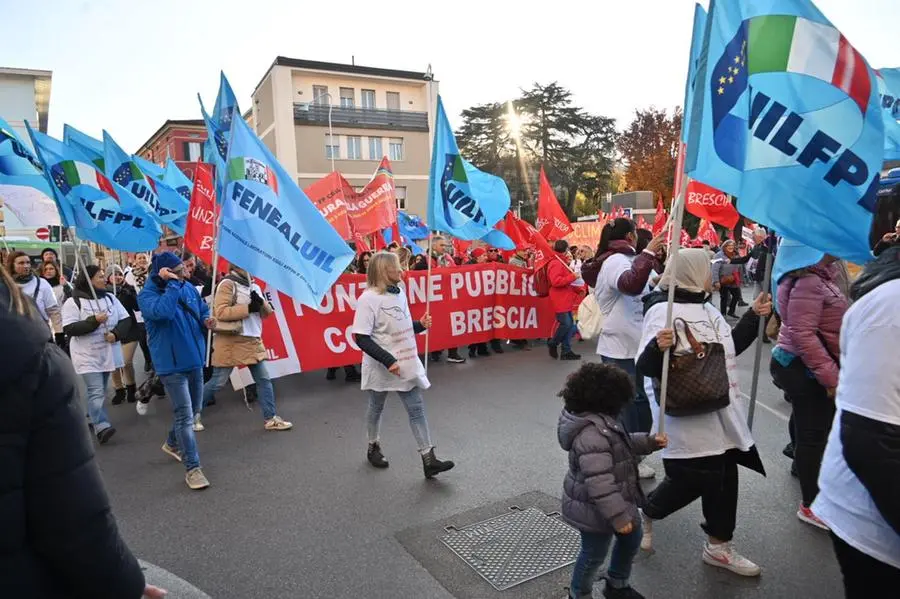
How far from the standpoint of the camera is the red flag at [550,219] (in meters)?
11.9

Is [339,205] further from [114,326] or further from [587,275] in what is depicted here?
[587,275]

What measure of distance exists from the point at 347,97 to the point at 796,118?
145 feet

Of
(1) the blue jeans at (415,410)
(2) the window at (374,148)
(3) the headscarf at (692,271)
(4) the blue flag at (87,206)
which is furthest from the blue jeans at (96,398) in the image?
(2) the window at (374,148)

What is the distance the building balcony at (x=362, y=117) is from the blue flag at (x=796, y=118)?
40.9 meters

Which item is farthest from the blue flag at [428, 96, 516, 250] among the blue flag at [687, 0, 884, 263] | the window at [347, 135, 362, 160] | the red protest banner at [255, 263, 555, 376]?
the window at [347, 135, 362, 160]

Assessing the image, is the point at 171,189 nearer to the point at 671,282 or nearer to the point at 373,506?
the point at 373,506

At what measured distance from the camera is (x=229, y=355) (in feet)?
20.6

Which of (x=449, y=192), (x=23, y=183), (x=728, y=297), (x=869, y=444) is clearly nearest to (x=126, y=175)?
(x=23, y=183)

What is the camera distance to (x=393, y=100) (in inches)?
1773

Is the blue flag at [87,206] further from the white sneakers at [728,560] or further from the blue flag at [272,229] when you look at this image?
the white sneakers at [728,560]

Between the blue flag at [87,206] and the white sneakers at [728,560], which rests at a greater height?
the blue flag at [87,206]

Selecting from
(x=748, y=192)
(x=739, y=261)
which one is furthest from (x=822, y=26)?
(x=739, y=261)

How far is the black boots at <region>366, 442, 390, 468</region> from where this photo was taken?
5.07 m

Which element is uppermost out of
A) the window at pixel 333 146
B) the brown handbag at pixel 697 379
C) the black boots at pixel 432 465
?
the window at pixel 333 146
